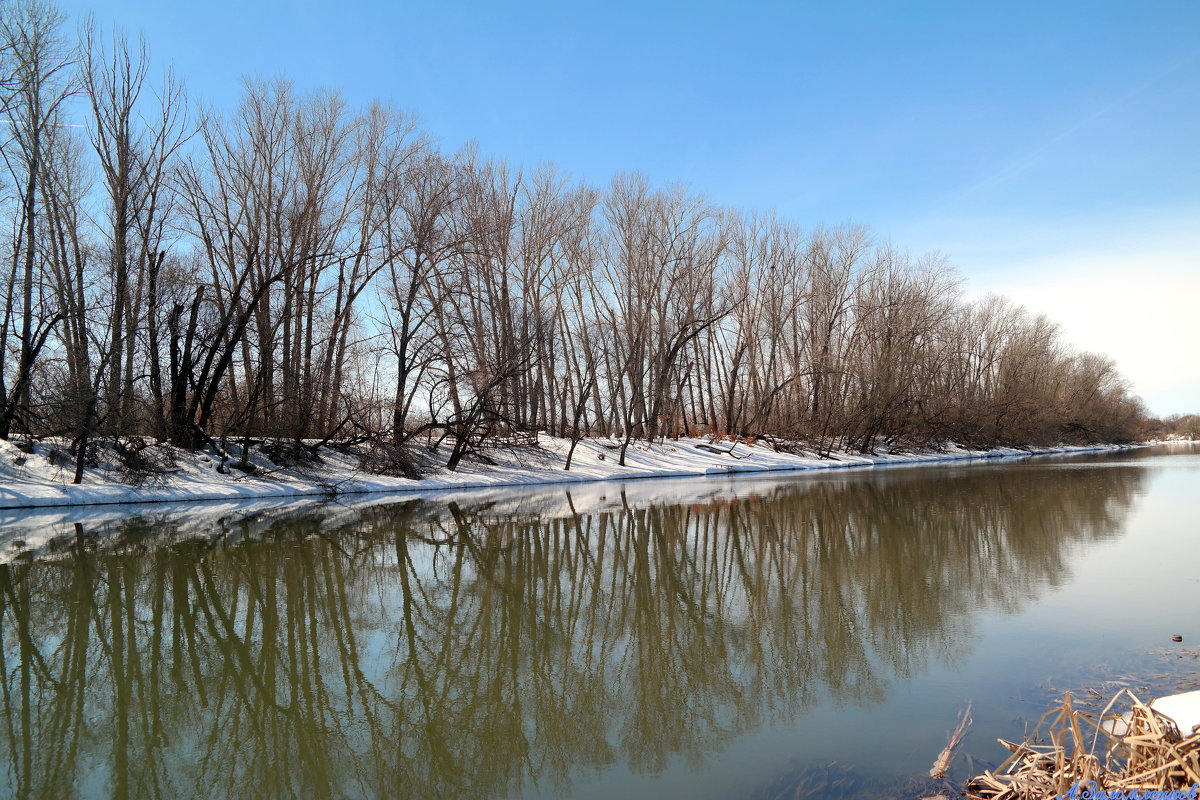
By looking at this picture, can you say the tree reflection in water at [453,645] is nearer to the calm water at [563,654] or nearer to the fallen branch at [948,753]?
the calm water at [563,654]

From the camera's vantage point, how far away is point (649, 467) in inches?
1337

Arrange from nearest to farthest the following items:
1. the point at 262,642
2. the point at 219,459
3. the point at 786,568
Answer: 1. the point at 262,642
2. the point at 786,568
3. the point at 219,459

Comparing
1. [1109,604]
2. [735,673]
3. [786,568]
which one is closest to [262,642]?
[735,673]

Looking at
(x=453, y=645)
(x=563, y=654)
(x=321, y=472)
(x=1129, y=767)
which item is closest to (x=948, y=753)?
(x=1129, y=767)

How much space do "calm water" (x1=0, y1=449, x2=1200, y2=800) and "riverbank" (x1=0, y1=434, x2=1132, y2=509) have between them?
794cm

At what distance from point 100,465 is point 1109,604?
76.8 ft

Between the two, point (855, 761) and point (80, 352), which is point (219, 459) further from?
point (855, 761)

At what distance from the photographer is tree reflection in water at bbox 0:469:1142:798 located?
13.5ft

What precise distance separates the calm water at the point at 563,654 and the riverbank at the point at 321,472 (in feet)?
26.0

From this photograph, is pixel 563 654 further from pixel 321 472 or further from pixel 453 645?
pixel 321 472

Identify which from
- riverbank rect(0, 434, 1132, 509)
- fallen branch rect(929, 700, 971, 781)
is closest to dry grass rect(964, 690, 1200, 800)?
fallen branch rect(929, 700, 971, 781)

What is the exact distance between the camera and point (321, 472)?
24.5 metres

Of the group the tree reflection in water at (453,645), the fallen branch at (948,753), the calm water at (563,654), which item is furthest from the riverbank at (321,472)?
the fallen branch at (948,753)

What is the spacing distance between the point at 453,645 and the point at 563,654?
1027 millimetres
